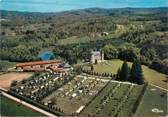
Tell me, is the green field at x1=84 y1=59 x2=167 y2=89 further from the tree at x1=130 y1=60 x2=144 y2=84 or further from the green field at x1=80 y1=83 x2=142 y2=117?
the green field at x1=80 y1=83 x2=142 y2=117

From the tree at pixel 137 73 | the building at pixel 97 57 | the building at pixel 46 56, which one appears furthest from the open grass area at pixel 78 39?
the tree at pixel 137 73

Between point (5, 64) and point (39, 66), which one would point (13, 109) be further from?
point (5, 64)

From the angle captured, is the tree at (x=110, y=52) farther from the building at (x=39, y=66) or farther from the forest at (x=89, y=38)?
the building at (x=39, y=66)

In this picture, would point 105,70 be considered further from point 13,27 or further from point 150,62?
point 13,27

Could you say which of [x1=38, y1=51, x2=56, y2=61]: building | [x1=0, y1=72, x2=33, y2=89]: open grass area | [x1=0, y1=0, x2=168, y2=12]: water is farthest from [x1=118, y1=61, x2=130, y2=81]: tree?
[x1=0, y1=0, x2=168, y2=12]: water

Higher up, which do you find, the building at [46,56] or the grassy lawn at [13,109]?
the grassy lawn at [13,109]

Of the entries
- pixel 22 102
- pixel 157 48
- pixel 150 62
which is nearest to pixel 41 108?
pixel 22 102

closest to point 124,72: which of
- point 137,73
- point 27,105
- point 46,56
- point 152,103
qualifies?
point 137,73
